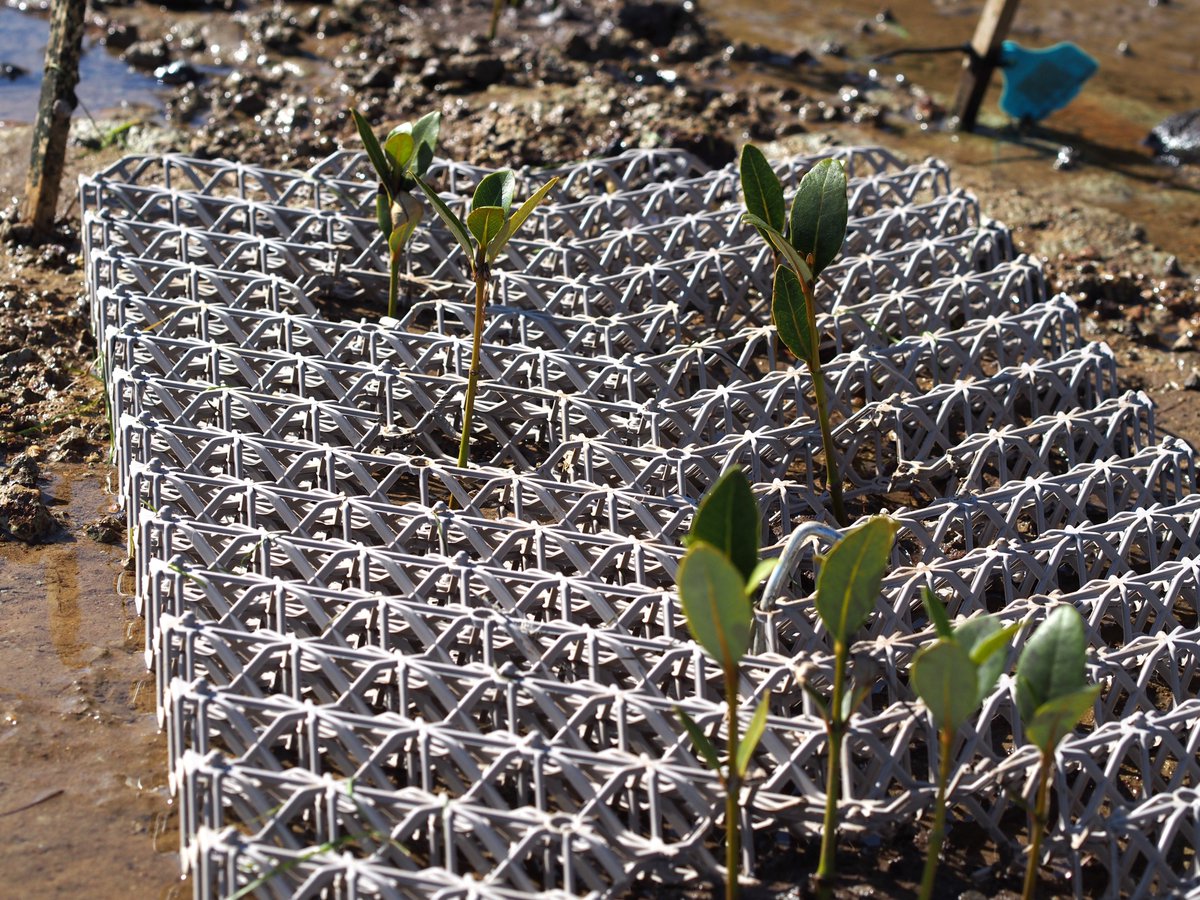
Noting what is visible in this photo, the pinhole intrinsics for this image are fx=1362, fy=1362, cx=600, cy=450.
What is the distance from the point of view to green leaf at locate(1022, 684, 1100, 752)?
7.44 feet

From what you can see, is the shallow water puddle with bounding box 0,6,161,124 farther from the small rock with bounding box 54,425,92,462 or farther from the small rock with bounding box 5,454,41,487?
the small rock with bounding box 5,454,41,487

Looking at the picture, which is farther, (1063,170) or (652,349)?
(1063,170)

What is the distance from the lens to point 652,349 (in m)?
4.27

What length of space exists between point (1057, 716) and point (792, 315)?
1.46 m

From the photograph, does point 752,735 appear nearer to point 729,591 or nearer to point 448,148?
point 729,591

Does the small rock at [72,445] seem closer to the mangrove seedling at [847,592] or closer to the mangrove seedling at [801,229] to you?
the mangrove seedling at [801,229]

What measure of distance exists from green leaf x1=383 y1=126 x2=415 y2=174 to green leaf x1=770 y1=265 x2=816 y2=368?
131 cm

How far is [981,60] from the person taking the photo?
7.30 meters

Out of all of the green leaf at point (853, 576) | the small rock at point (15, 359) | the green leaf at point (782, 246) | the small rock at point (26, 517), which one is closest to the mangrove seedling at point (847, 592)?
the green leaf at point (853, 576)

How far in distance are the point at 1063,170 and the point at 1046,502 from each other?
153 inches

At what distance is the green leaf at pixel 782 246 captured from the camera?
3215 millimetres

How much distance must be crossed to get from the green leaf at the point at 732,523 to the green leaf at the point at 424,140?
2115mm

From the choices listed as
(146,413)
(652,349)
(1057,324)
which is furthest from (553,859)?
(1057,324)

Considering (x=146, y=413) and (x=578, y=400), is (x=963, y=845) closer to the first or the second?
(x=578, y=400)
